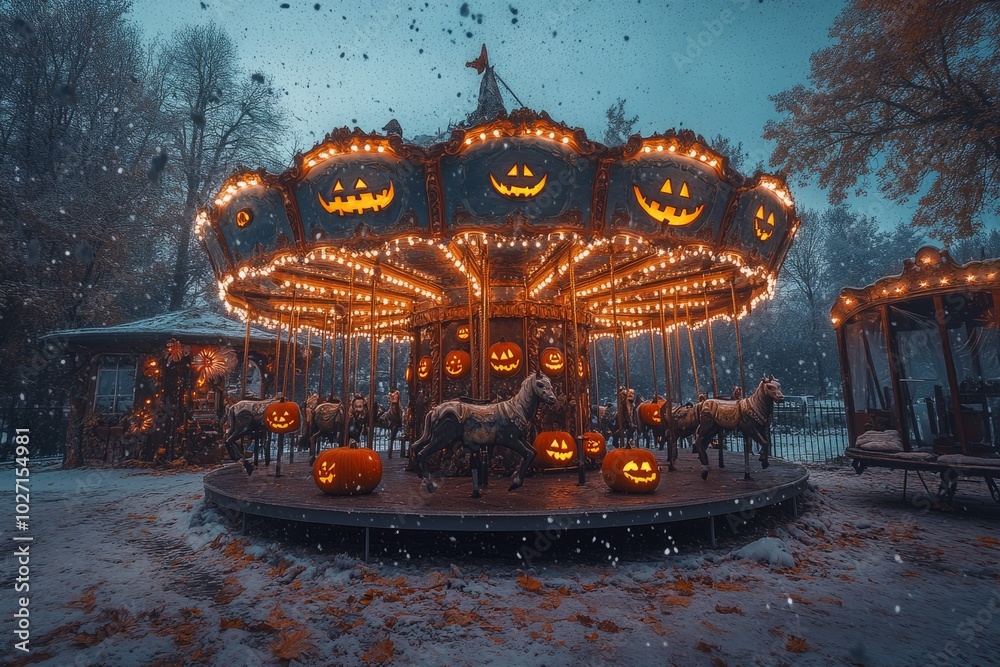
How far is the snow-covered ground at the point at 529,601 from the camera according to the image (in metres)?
→ 3.44

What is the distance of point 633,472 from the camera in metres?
6.30

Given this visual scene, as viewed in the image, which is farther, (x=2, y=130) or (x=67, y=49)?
(x=67, y=49)

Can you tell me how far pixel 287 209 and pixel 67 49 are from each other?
72.5 ft

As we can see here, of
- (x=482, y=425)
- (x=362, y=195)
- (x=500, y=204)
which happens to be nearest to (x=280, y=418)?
(x=482, y=425)

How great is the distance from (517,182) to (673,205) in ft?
7.90

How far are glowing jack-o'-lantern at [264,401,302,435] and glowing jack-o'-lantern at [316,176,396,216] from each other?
3998 millimetres

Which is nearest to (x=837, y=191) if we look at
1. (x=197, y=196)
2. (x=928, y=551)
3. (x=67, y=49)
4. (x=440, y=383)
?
(x=928, y=551)

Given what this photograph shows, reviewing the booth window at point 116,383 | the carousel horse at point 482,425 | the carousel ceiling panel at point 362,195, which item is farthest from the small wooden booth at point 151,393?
the carousel horse at point 482,425

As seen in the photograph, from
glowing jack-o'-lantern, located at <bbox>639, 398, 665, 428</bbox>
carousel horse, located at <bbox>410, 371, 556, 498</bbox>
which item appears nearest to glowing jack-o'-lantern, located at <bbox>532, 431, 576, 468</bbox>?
carousel horse, located at <bbox>410, 371, 556, 498</bbox>

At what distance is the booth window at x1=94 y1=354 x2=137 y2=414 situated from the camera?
1579cm

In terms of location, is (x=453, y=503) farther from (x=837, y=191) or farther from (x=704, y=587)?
(x=837, y=191)

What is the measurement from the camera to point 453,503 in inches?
229

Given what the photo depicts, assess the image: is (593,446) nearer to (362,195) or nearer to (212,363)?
(362,195)

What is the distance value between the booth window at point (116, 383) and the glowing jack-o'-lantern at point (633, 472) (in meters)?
16.8
